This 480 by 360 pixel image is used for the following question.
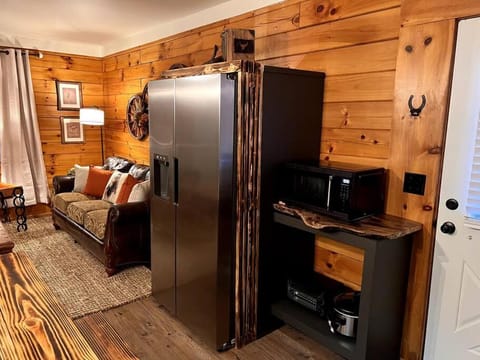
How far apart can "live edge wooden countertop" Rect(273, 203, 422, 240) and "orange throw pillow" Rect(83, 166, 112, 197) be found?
118 inches

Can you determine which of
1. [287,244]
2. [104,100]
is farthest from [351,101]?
[104,100]

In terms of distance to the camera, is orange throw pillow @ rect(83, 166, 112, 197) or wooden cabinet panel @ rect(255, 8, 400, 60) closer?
wooden cabinet panel @ rect(255, 8, 400, 60)

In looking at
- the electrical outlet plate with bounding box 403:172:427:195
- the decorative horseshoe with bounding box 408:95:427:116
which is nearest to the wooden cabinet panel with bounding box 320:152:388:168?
the electrical outlet plate with bounding box 403:172:427:195

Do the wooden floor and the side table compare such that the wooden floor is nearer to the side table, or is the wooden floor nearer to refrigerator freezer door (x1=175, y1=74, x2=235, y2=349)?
refrigerator freezer door (x1=175, y1=74, x2=235, y2=349)

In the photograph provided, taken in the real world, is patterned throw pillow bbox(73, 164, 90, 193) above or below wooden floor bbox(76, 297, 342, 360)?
above

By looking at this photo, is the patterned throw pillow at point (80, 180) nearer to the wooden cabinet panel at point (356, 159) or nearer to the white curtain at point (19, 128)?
the white curtain at point (19, 128)

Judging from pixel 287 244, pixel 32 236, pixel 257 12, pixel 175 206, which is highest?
pixel 257 12

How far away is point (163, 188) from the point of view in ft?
8.82

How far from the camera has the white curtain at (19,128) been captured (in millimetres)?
4676

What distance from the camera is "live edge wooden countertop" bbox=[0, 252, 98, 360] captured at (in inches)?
32.5

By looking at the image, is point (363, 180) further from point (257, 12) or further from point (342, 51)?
point (257, 12)

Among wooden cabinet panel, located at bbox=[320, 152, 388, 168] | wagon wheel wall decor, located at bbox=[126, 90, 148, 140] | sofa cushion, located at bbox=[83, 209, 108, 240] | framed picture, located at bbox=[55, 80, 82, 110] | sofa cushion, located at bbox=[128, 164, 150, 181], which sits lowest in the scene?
sofa cushion, located at bbox=[83, 209, 108, 240]

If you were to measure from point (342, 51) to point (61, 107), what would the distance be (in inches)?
171

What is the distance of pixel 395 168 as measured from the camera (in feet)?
7.06
